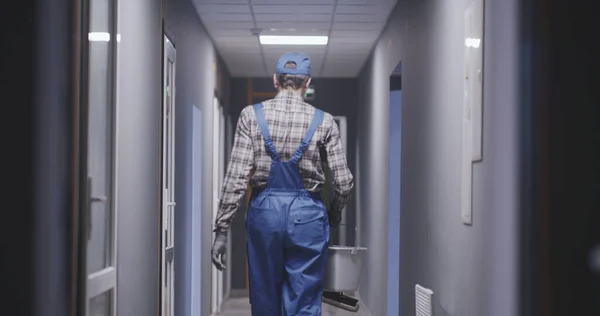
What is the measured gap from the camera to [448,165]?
3.13 metres

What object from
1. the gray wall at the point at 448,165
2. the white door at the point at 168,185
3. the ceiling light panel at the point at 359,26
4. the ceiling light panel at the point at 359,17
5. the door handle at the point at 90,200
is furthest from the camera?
the ceiling light panel at the point at 359,26

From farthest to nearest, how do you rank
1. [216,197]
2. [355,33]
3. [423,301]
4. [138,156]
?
[216,197], [355,33], [423,301], [138,156]

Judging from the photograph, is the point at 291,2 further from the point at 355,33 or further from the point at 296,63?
the point at 296,63

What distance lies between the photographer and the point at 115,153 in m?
2.79

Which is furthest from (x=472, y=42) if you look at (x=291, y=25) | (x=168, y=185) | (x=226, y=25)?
(x=226, y=25)

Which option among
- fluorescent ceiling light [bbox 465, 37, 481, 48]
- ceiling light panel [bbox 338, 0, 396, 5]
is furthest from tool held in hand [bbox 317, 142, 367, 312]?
ceiling light panel [bbox 338, 0, 396, 5]

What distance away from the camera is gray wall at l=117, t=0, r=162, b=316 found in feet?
9.72

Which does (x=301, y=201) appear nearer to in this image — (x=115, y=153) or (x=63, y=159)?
(x=115, y=153)

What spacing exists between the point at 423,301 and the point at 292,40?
11.0 feet

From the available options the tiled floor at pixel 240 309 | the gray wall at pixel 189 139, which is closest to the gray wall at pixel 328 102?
the tiled floor at pixel 240 309

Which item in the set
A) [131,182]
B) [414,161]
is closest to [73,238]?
[131,182]

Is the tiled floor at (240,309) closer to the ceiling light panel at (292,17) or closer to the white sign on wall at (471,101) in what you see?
the ceiling light panel at (292,17)

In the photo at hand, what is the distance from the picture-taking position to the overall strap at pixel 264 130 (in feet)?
10.4

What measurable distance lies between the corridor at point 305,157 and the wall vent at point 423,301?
13mm
